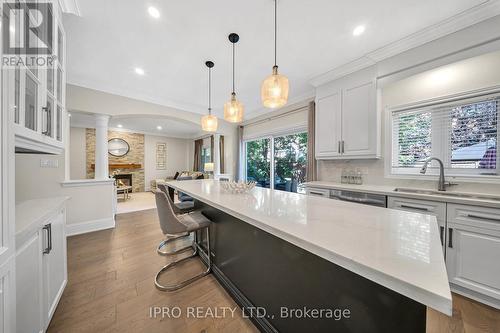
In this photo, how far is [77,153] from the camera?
255 inches

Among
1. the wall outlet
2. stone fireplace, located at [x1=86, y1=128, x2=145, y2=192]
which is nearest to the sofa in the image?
stone fireplace, located at [x1=86, y1=128, x2=145, y2=192]

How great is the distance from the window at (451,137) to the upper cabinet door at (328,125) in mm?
725

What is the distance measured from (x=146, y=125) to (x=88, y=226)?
443 centimetres

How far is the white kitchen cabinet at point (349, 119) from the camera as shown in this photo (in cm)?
240

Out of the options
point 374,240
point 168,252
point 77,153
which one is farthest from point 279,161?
point 77,153

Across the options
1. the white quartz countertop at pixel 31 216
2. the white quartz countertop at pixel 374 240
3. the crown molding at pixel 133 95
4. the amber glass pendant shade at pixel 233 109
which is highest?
the crown molding at pixel 133 95

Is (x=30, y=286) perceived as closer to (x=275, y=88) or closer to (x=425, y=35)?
(x=275, y=88)

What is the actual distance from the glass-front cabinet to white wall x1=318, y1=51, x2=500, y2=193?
3.47m

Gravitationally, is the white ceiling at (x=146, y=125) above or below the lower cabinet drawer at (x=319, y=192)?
above

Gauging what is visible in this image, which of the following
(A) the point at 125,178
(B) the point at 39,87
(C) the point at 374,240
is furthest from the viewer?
(A) the point at 125,178

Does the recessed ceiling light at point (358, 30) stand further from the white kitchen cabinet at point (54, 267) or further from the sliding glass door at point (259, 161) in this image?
the white kitchen cabinet at point (54, 267)

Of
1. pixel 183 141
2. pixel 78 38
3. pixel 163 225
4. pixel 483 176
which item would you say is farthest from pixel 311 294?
pixel 183 141

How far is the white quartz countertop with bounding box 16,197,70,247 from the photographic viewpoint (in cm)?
92

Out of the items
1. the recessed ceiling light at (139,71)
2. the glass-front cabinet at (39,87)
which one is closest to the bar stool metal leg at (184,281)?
the glass-front cabinet at (39,87)
